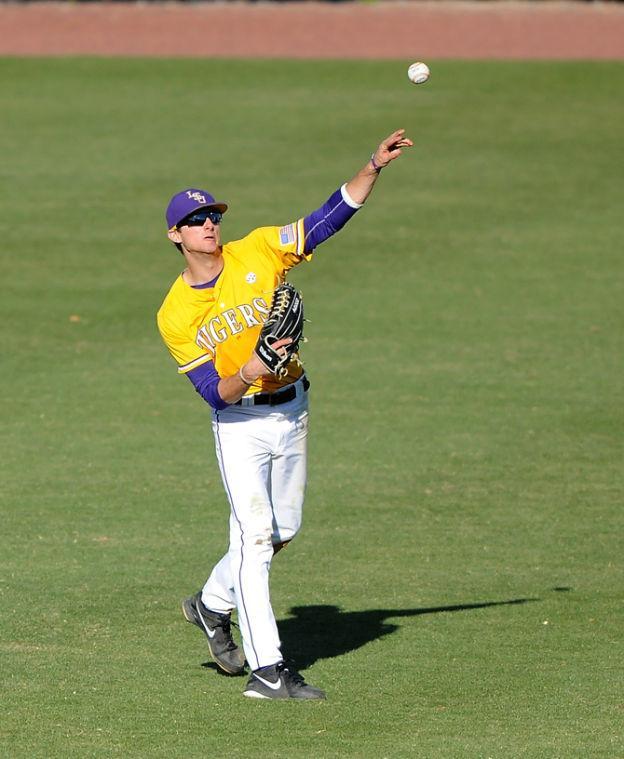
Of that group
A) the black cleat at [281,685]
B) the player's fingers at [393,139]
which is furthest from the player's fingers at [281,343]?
the black cleat at [281,685]

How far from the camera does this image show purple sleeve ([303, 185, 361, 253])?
7.55 m

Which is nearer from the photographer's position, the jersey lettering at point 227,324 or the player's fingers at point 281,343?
the player's fingers at point 281,343

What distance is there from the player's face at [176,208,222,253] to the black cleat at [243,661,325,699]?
2.08 meters

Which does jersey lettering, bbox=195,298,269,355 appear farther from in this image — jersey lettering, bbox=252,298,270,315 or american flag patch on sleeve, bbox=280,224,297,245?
american flag patch on sleeve, bbox=280,224,297,245

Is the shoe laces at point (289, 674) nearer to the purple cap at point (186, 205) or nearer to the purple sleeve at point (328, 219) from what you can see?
the purple sleeve at point (328, 219)

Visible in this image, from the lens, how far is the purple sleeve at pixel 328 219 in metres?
7.55

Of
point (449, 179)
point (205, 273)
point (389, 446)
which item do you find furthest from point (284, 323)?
point (449, 179)

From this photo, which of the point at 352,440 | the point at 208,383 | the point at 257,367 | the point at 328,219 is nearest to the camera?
the point at 257,367

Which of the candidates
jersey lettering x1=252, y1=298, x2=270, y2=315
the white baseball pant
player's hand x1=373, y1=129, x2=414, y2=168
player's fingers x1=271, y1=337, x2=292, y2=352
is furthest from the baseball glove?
player's hand x1=373, y1=129, x2=414, y2=168

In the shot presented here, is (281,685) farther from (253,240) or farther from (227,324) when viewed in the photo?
(253,240)

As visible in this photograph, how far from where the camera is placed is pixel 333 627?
27.6 ft

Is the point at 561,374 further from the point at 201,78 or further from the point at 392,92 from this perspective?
the point at 201,78

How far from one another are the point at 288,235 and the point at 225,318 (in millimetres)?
593

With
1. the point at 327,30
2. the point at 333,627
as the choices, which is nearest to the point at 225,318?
the point at 333,627
